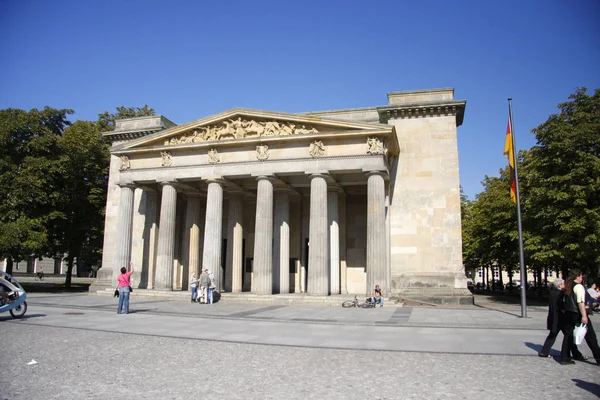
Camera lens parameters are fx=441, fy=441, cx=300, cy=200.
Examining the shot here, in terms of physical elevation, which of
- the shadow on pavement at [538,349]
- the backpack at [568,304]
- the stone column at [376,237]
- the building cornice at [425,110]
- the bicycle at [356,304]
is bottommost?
the bicycle at [356,304]

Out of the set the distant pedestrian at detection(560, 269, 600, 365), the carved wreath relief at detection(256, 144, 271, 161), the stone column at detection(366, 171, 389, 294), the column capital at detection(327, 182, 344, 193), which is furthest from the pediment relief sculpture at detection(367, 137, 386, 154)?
the distant pedestrian at detection(560, 269, 600, 365)

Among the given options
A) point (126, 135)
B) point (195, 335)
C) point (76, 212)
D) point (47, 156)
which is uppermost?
point (126, 135)

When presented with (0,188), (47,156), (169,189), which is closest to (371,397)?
(169,189)

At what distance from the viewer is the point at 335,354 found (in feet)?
37.7

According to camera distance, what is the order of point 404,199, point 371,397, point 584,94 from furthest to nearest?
Answer: point 404,199, point 584,94, point 371,397

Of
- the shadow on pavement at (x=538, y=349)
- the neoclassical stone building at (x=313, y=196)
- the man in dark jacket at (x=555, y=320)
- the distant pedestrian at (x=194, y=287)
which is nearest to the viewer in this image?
the man in dark jacket at (x=555, y=320)

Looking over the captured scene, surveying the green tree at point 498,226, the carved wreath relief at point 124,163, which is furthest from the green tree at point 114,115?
the green tree at point 498,226

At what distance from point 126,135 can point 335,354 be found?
1336 inches

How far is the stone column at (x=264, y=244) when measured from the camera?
29328 mm

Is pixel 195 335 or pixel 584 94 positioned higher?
pixel 584 94

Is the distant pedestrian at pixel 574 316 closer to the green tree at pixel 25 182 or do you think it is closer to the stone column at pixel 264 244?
the stone column at pixel 264 244

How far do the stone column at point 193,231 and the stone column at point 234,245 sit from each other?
2509 mm

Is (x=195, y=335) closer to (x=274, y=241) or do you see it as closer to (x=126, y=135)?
(x=274, y=241)

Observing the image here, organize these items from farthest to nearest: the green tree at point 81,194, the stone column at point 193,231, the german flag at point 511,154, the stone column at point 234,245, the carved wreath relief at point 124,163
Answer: the green tree at point 81,194 → the stone column at point 193,231 → the carved wreath relief at point 124,163 → the stone column at point 234,245 → the german flag at point 511,154
